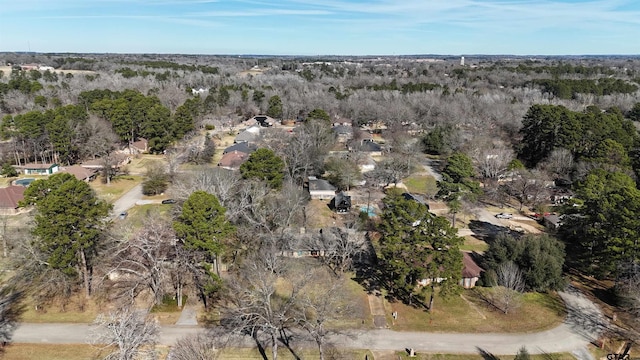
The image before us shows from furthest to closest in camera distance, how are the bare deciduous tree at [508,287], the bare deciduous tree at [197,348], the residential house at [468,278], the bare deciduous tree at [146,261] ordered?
the residential house at [468,278]
the bare deciduous tree at [508,287]
the bare deciduous tree at [146,261]
the bare deciduous tree at [197,348]

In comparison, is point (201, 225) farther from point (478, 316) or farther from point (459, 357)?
point (478, 316)

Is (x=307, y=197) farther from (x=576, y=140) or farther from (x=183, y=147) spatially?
(x=576, y=140)

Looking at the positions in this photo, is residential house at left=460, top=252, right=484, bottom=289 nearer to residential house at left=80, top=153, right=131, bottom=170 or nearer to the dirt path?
the dirt path

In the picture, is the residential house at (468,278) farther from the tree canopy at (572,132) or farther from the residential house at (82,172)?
the residential house at (82,172)

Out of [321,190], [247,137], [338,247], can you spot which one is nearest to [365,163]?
[321,190]

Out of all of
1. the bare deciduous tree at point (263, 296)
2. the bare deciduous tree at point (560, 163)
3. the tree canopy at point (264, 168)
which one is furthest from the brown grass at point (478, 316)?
the bare deciduous tree at point (560, 163)

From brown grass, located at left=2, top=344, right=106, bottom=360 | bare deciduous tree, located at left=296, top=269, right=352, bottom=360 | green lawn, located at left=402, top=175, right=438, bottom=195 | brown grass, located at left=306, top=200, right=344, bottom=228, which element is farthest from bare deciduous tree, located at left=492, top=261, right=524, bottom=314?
brown grass, located at left=2, top=344, right=106, bottom=360

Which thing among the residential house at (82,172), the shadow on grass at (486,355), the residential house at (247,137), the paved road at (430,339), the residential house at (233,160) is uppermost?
the residential house at (247,137)
